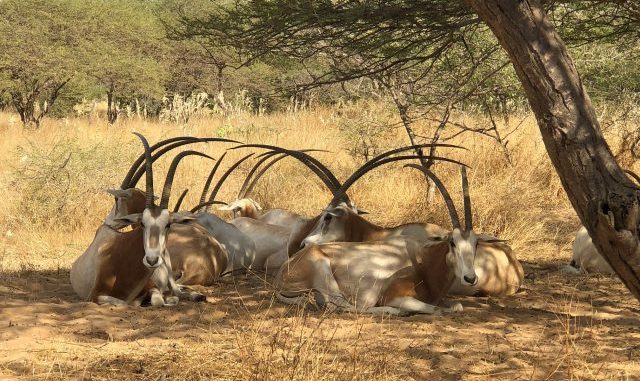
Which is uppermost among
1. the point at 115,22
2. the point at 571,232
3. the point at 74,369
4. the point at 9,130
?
the point at 115,22

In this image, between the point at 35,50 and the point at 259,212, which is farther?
the point at 35,50

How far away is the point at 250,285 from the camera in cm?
689

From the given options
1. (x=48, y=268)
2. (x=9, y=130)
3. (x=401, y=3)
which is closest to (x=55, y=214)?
(x=48, y=268)

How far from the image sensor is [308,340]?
4.00 metres

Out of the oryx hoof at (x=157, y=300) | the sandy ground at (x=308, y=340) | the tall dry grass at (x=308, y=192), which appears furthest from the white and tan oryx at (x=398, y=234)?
the tall dry grass at (x=308, y=192)

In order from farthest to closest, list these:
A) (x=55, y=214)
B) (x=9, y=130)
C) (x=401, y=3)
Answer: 1. (x=9, y=130)
2. (x=55, y=214)
3. (x=401, y=3)

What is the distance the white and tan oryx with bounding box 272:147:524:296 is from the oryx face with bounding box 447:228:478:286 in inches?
9.6

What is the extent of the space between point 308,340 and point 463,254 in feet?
6.21

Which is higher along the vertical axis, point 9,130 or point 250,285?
point 9,130

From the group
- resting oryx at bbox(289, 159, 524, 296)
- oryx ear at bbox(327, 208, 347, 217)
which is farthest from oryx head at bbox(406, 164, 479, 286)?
oryx ear at bbox(327, 208, 347, 217)

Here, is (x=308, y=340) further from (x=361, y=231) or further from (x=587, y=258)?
(x=587, y=258)

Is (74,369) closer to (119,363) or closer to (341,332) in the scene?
(119,363)

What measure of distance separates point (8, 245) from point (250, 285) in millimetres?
3043

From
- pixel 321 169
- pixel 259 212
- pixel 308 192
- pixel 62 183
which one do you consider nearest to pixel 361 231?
pixel 321 169
